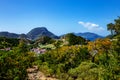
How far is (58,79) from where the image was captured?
2550 cm

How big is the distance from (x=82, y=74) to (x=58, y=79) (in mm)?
5008

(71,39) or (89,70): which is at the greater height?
(71,39)

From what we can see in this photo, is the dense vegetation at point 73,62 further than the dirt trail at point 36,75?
No

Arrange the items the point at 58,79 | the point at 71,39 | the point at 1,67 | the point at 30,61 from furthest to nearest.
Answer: the point at 71,39 < the point at 30,61 < the point at 58,79 < the point at 1,67

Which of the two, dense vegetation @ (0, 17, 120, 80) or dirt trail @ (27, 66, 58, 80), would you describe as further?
dirt trail @ (27, 66, 58, 80)

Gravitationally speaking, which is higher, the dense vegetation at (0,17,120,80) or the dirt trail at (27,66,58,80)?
the dense vegetation at (0,17,120,80)

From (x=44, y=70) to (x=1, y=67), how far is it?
10.8m

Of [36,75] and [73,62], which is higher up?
[73,62]

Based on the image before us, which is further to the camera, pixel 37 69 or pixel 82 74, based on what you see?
pixel 37 69

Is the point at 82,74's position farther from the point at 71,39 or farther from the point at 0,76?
the point at 71,39

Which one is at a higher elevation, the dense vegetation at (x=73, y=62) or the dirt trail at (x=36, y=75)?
the dense vegetation at (x=73, y=62)

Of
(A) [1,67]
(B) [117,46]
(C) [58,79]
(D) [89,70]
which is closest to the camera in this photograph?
(A) [1,67]

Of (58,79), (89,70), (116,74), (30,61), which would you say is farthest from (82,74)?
(30,61)

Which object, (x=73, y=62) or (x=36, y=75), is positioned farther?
(x=73, y=62)
